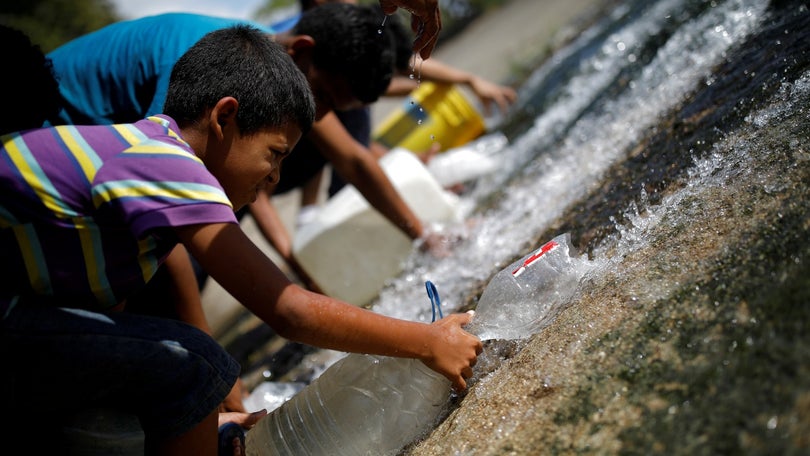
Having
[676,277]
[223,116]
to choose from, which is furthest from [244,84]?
[676,277]

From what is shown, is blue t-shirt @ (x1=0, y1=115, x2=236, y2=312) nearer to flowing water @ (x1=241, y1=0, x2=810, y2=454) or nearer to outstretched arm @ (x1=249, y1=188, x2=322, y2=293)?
flowing water @ (x1=241, y1=0, x2=810, y2=454)

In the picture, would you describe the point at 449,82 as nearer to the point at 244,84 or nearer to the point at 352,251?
the point at 352,251

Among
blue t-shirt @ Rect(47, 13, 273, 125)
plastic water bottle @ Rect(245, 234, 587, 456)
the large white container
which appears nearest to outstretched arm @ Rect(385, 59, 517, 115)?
the large white container

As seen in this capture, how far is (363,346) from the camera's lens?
1665mm

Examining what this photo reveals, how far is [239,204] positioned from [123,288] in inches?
13.9

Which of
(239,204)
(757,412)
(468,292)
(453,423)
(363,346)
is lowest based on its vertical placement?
(468,292)

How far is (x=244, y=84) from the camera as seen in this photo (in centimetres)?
180

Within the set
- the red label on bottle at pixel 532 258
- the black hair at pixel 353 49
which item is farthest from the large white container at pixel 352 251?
the red label on bottle at pixel 532 258

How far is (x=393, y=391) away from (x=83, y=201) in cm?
94

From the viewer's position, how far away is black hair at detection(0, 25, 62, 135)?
5.67 feet

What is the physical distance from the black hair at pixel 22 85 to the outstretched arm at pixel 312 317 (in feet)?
2.06

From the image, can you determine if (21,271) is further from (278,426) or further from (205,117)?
(278,426)

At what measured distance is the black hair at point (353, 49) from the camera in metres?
2.99

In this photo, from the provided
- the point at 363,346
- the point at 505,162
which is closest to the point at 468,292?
the point at 363,346
